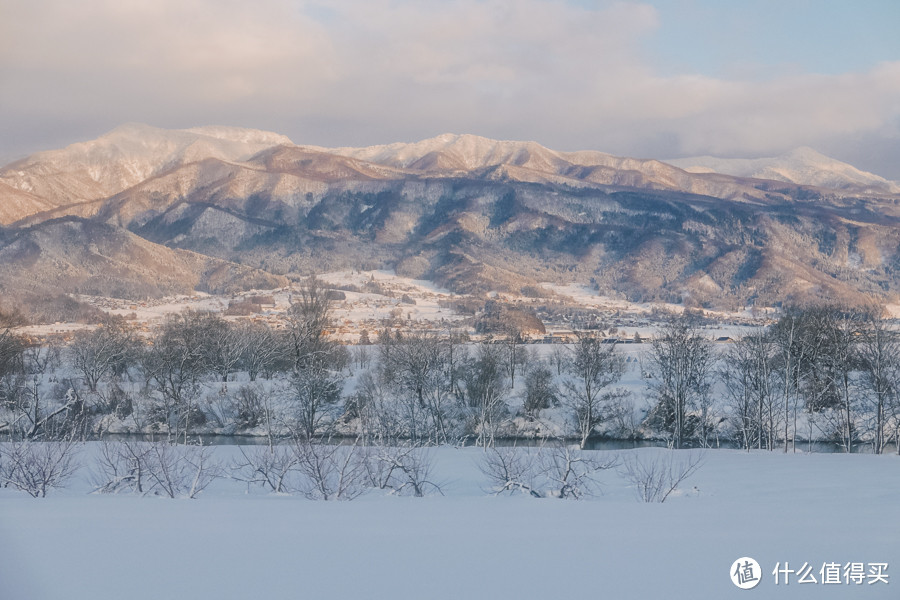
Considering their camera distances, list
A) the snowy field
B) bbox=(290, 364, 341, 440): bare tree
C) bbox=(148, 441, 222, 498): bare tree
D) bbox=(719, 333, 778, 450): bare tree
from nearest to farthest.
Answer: the snowy field
bbox=(148, 441, 222, 498): bare tree
bbox=(719, 333, 778, 450): bare tree
bbox=(290, 364, 341, 440): bare tree

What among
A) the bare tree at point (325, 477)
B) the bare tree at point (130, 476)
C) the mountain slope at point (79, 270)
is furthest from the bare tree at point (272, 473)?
the mountain slope at point (79, 270)

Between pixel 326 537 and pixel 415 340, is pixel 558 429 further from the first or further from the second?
pixel 326 537

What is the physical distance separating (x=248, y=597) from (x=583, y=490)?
11574 mm

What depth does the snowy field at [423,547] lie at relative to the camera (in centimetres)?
840

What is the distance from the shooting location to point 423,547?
980 centimetres

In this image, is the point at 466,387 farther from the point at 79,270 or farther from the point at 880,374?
the point at 79,270

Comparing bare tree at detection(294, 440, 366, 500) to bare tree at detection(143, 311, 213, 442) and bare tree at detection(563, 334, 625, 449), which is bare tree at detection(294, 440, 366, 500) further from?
bare tree at detection(563, 334, 625, 449)

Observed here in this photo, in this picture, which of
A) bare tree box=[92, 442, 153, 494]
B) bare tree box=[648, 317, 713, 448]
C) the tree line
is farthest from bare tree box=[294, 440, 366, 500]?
bare tree box=[648, 317, 713, 448]

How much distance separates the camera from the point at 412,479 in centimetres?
1683

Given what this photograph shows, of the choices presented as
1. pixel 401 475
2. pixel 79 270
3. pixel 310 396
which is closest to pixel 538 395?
pixel 310 396

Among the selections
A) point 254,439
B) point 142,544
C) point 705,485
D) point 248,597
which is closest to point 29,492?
point 142,544

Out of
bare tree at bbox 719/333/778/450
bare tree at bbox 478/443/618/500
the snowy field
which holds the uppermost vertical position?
the snowy field

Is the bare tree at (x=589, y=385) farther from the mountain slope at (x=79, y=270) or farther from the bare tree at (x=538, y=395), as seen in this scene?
the mountain slope at (x=79, y=270)

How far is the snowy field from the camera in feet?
27.6
